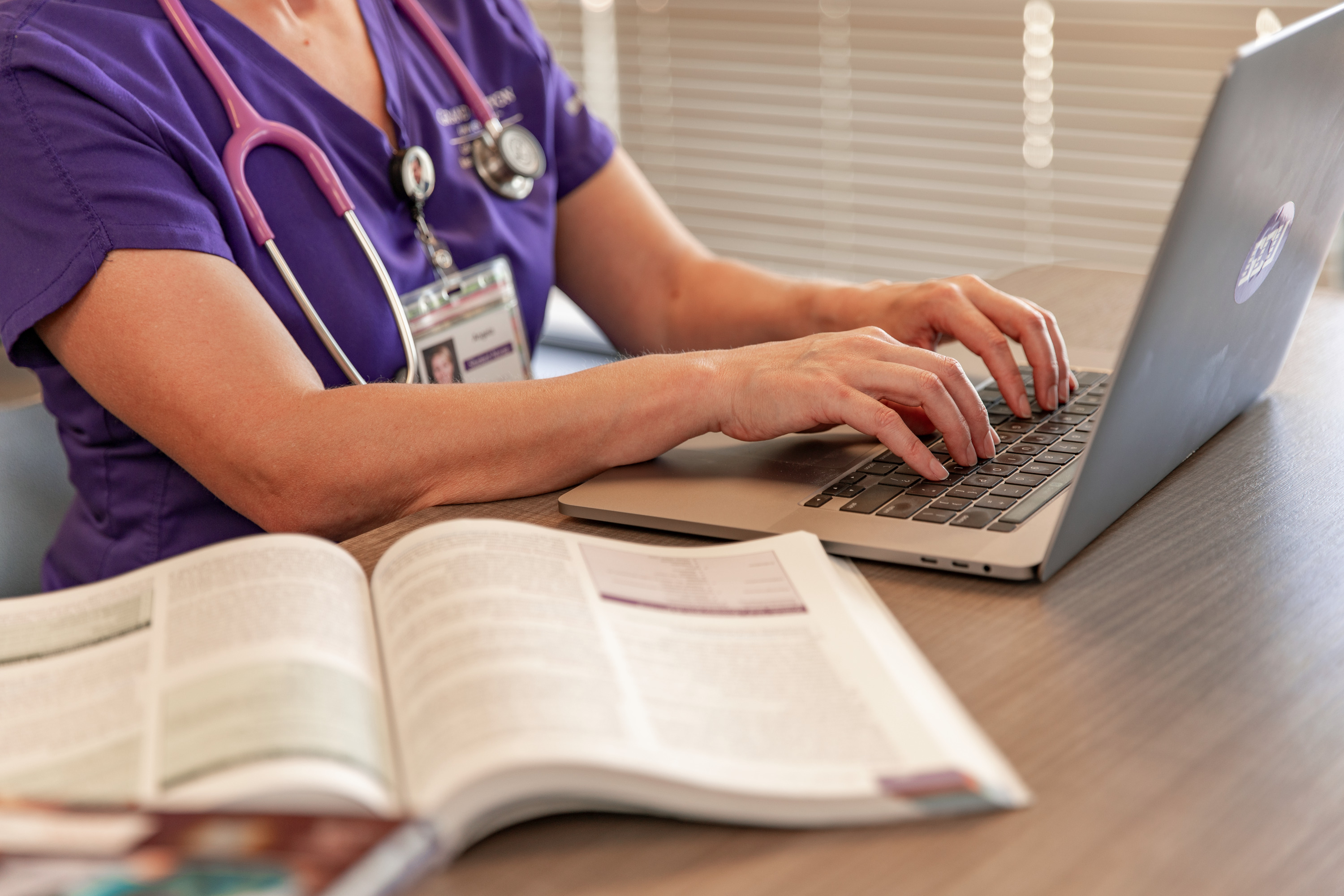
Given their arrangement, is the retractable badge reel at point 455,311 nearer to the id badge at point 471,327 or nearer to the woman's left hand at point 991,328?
the id badge at point 471,327

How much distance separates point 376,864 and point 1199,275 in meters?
0.47

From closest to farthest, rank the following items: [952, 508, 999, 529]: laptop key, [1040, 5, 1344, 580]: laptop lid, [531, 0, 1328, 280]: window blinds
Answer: [1040, 5, 1344, 580]: laptop lid < [952, 508, 999, 529]: laptop key < [531, 0, 1328, 280]: window blinds

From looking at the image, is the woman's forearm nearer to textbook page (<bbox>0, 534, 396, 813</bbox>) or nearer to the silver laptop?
the silver laptop

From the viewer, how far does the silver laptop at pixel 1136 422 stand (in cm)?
58

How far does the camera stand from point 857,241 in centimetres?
264

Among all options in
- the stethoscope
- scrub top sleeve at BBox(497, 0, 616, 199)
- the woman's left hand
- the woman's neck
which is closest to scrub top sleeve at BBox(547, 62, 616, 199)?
scrub top sleeve at BBox(497, 0, 616, 199)

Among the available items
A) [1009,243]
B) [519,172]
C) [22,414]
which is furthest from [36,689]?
[1009,243]

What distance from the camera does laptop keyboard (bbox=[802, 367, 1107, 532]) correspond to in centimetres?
69

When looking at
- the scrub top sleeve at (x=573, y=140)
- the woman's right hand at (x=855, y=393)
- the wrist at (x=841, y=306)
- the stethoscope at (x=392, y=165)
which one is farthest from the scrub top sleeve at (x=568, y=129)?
the woman's right hand at (x=855, y=393)

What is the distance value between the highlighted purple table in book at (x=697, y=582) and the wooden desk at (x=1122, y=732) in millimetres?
63

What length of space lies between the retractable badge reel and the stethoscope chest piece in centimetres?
6

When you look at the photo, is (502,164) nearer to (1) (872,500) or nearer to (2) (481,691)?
(1) (872,500)

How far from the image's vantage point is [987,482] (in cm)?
74

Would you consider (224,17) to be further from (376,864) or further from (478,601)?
(376,864)
